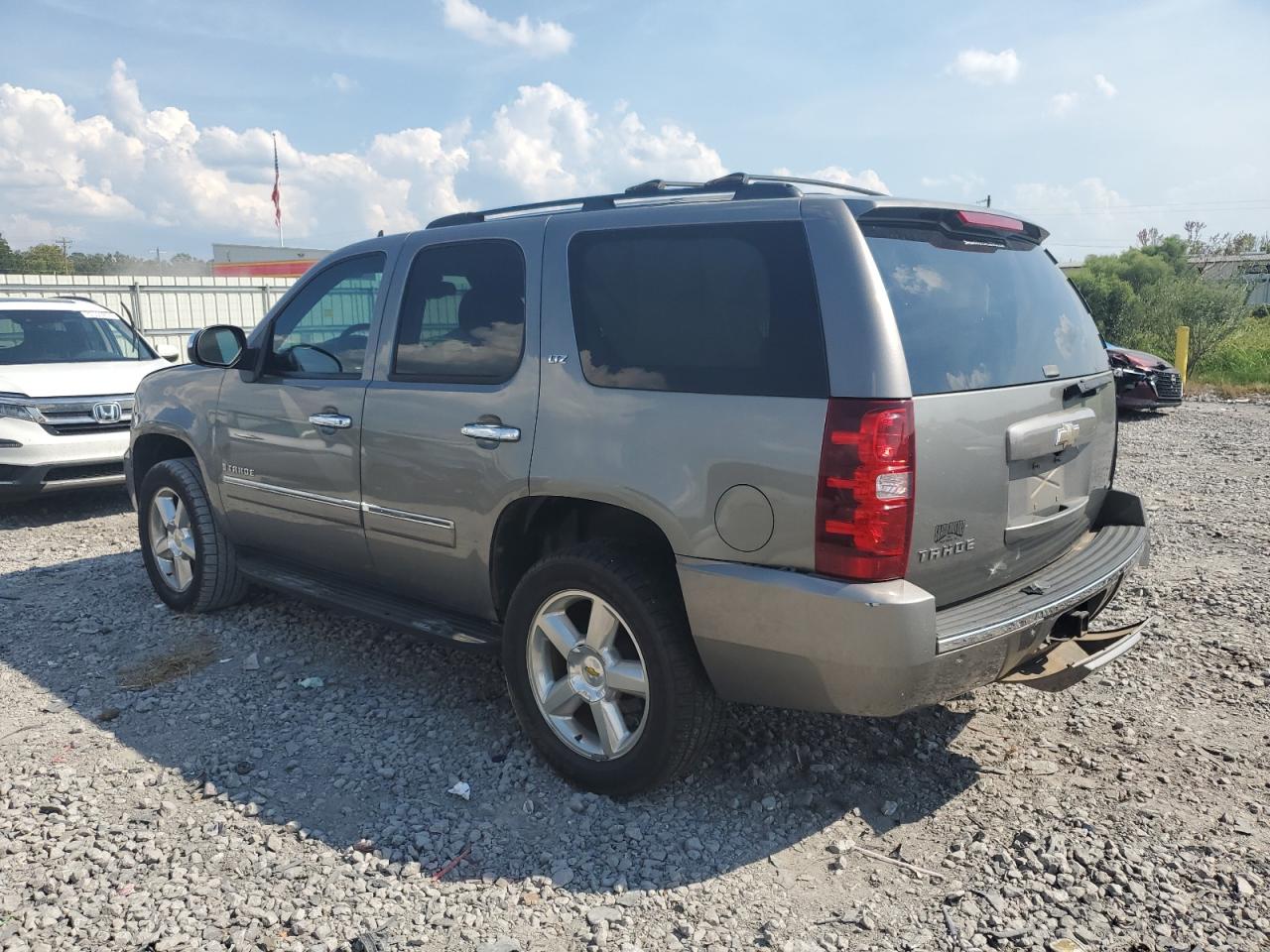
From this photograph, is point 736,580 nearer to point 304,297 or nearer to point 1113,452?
point 1113,452

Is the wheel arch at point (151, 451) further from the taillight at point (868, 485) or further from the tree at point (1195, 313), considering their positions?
the tree at point (1195, 313)

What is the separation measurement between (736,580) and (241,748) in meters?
2.16

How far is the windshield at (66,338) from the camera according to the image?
27.8 feet

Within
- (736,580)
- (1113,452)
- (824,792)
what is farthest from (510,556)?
(1113,452)

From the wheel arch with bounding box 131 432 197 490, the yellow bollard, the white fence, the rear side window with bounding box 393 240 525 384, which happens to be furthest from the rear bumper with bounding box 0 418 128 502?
the yellow bollard

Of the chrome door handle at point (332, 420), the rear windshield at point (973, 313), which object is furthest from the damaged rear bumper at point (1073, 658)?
the chrome door handle at point (332, 420)

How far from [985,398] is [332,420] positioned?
104 inches

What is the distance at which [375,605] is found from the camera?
13.5 ft

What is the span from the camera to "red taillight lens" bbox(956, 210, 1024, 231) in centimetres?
320

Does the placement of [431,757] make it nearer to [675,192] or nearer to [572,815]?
[572,815]

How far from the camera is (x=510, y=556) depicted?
3.71 meters

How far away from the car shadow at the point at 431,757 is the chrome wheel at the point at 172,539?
332mm

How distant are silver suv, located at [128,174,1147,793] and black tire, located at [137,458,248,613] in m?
1.05

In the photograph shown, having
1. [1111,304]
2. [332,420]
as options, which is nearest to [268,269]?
[1111,304]
